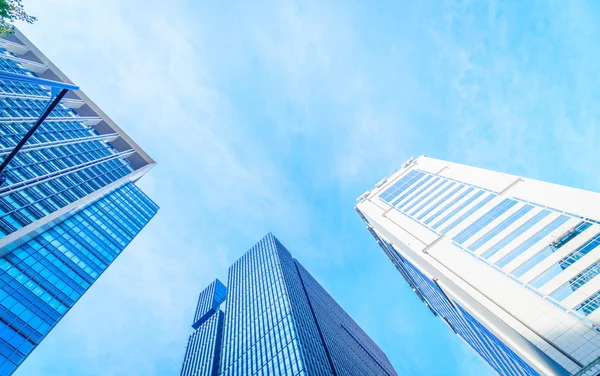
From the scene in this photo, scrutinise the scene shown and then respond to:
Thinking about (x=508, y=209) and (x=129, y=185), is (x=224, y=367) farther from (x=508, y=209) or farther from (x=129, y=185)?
(x=508, y=209)

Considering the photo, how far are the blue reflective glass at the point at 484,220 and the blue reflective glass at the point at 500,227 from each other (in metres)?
1.44

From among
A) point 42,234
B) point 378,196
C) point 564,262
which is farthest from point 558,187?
point 42,234

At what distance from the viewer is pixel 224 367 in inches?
3499

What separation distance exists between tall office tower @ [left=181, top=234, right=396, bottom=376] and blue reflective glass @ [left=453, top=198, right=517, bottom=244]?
46.7 m

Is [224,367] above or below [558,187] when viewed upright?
above

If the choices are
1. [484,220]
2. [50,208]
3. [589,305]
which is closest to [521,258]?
[589,305]

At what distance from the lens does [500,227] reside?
33375mm

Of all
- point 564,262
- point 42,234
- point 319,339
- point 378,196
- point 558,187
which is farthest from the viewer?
point 319,339

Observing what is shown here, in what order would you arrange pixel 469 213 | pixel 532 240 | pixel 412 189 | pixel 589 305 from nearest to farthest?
pixel 589 305 < pixel 532 240 < pixel 469 213 < pixel 412 189

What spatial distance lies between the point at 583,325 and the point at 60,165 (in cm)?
8648

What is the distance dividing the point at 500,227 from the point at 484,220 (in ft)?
9.05

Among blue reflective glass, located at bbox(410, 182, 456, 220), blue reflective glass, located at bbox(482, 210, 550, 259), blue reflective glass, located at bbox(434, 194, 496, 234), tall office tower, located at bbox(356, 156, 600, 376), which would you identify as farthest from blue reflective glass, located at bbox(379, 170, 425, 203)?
blue reflective glass, located at bbox(482, 210, 550, 259)

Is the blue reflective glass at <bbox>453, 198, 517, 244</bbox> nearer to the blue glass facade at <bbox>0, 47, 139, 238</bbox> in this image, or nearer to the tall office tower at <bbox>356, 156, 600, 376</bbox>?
the tall office tower at <bbox>356, 156, 600, 376</bbox>

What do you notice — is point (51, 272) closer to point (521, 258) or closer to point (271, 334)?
point (271, 334)
